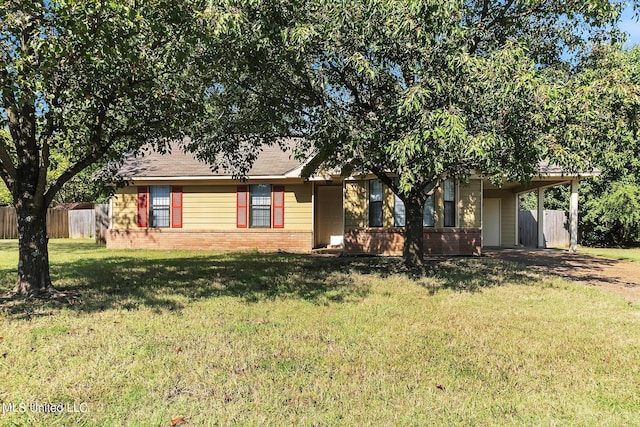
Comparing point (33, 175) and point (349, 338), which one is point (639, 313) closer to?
point (349, 338)

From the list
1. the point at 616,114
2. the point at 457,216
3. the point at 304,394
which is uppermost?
the point at 616,114

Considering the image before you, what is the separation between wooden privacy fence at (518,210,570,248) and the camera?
2147cm

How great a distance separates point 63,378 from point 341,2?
5782mm

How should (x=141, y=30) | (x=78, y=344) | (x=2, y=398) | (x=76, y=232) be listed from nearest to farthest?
(x=2, y=398) < (x=78, y=344) < (x=141, y=30) < (x=76, y=232)

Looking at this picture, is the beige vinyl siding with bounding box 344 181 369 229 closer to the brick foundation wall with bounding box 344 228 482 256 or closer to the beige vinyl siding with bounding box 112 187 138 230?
the brick foundation wall with bounding box 344 228 482 256

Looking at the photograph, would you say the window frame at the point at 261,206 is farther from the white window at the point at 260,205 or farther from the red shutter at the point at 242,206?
the red shutter at the point at 242,206

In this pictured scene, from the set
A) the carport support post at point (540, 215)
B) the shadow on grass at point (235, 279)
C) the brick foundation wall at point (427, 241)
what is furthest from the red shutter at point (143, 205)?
the carport support post at point (540, 215)

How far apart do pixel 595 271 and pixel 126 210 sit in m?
16.2

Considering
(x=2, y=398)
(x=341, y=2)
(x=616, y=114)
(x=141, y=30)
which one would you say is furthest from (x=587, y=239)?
(x=2, y=398)

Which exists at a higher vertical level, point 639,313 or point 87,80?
point 87,80

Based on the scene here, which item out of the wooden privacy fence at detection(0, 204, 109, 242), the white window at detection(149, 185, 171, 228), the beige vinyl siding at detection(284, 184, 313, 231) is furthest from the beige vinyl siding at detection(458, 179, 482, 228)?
the wooden privacy fence at detection(0, 204, 109, 242)

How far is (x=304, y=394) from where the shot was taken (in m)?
3.56

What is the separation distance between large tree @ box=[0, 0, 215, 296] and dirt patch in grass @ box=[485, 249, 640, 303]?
853 cm

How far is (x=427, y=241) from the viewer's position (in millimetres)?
15242
